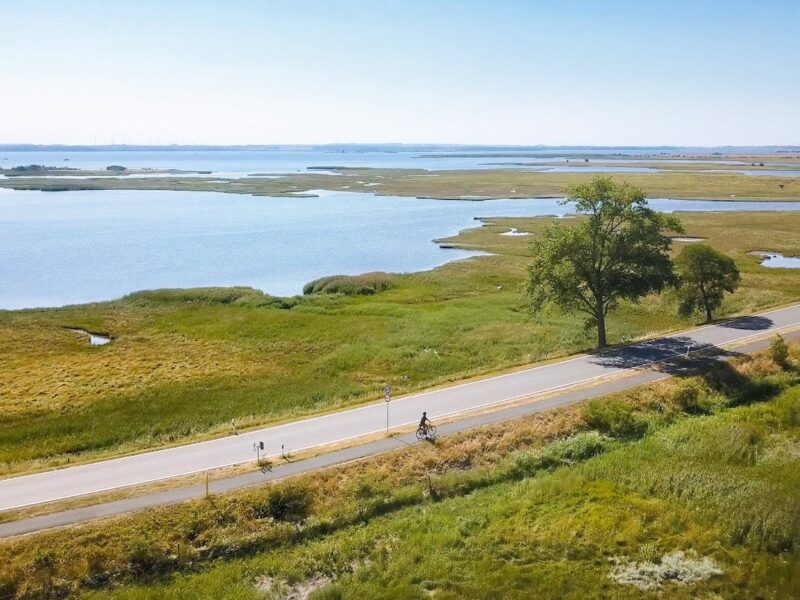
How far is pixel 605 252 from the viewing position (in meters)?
42.1

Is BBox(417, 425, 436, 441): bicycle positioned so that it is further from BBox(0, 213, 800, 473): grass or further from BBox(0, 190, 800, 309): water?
BBox(0, 190, 800, 309): water

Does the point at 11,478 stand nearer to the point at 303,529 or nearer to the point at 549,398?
the point at 303,529

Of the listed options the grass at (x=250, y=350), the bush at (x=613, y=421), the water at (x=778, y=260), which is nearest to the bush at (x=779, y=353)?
the grass at (x=250, y=350)

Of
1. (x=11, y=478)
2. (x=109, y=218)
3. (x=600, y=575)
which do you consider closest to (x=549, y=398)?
(x=600, y=575)

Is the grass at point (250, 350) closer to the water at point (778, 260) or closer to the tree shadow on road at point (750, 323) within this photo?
the water at point (778, 260)

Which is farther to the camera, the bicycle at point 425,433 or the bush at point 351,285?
the bush at point 351,285

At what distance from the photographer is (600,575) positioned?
1978 cm

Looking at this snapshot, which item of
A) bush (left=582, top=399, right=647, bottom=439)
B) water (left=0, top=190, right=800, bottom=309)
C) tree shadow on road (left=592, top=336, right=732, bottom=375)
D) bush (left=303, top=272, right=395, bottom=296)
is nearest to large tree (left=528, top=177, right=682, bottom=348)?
tree shadow on road (left=592, top=336, right=732, bottom=375)

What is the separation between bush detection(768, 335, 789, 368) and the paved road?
3718 mm

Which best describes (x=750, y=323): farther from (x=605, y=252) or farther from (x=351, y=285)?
(x=351, y=285)

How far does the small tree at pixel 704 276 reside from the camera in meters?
51.8

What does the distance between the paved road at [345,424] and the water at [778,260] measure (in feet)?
123

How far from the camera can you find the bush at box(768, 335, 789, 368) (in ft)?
124

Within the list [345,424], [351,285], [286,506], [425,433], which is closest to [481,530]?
[425,433]
